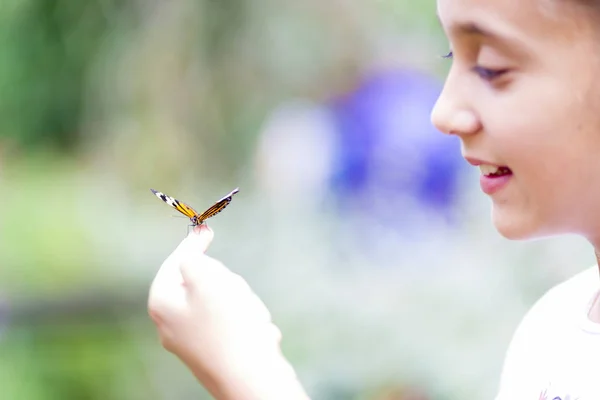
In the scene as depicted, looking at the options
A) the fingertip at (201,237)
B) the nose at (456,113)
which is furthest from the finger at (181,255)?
the nose at (456,113)

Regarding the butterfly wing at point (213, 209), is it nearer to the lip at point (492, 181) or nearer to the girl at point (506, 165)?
the girl at point (506, 165)

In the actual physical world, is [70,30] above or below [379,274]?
above

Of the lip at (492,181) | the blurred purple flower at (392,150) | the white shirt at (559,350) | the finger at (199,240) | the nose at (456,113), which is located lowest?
the white shirt at (559,350)

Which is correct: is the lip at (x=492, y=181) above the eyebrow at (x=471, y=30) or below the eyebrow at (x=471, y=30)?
below

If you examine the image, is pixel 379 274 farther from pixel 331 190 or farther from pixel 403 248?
pixel 331 190

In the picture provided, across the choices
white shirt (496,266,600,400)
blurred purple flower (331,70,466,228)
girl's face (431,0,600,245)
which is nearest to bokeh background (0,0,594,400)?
blurred purple flower (331,70,466,228)

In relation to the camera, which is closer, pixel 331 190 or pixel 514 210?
pixel 514 210

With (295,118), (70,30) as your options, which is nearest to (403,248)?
(295,118)
